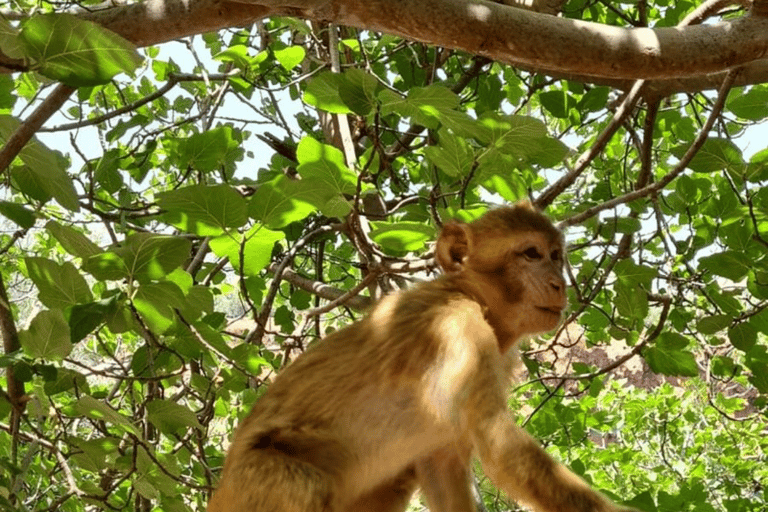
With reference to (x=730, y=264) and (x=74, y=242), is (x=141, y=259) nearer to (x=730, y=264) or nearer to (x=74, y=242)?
(x=74, y=242)

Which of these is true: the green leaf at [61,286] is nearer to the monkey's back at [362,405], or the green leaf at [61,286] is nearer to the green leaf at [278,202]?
the green leaf at [278,202]

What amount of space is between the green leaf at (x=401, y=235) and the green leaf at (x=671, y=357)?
49.9 inches

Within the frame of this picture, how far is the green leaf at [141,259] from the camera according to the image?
2.38 m

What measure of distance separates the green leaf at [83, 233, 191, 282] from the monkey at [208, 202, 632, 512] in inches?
24.9

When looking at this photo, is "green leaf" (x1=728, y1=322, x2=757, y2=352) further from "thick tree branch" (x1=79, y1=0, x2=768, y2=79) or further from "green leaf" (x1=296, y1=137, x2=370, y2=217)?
"green leaf" (x1=296, y1=137, x2=370, y2=217)

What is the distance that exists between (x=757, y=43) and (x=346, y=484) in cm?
172

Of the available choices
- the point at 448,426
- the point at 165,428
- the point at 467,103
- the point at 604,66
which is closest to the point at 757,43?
the point at 604,66

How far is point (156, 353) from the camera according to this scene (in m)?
3.29

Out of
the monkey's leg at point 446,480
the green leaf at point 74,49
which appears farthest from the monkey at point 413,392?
the green leaf at point 74,49

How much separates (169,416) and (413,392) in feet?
2.59

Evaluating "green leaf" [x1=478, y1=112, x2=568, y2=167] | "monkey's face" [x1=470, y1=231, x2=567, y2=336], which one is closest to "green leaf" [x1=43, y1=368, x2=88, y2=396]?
"monkey's face" [x1=470, y1=231, x2=567, y2=336]

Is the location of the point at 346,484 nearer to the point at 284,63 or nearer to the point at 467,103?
the point at 284,63

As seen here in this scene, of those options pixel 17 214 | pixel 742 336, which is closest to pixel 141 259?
pixel 17 214

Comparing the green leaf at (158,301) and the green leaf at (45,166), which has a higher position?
the green leaf at (45,166)
